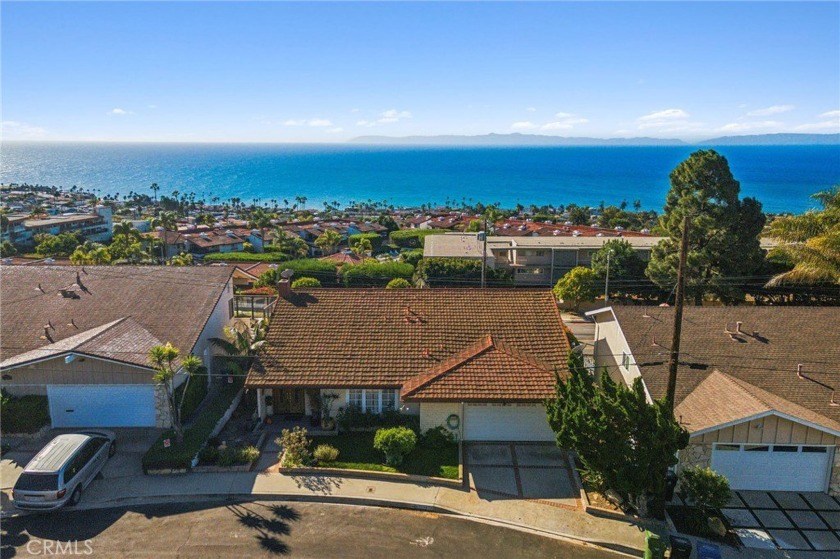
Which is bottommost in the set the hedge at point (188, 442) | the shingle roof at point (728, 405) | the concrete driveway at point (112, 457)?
the concrete driveway at point (112, 457)

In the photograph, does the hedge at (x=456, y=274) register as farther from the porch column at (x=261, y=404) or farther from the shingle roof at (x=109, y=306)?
the porch column at (x=261, y=404)

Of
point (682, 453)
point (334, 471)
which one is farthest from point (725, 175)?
point (334, 471)

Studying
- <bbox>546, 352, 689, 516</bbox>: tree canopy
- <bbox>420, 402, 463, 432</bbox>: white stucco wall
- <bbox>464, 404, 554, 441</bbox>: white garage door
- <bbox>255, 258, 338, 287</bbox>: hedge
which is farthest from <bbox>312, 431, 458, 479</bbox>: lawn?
<bbox>255, 258, 338, 287</bbox>: hedge

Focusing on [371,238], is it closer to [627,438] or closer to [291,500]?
[291,500]

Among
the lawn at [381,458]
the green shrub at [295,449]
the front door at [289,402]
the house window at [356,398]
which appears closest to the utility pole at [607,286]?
the lawn at [381,458]

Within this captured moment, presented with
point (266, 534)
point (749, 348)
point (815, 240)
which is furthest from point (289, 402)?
point (815, 240)

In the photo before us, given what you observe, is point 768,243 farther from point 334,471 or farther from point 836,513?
point 334,471
